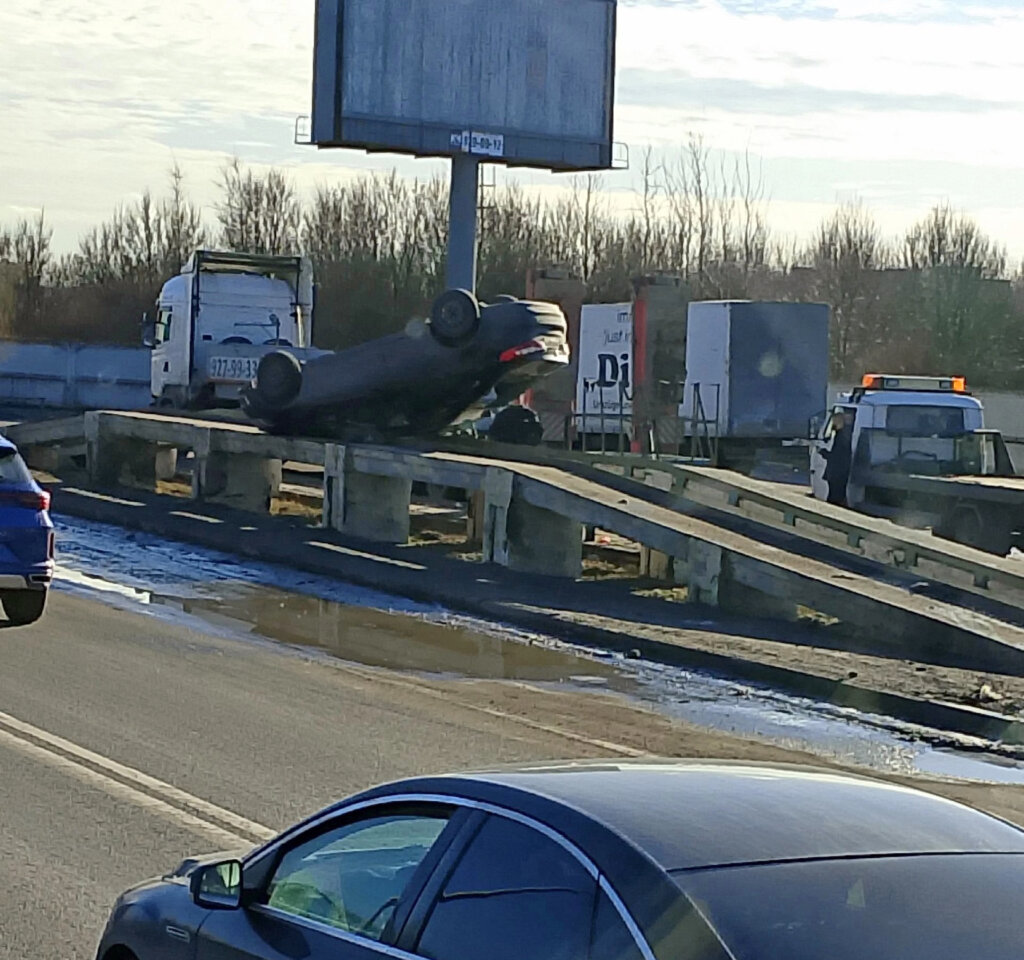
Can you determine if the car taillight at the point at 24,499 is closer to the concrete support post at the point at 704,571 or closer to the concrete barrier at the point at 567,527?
the concrete barrier at the point at 567,527

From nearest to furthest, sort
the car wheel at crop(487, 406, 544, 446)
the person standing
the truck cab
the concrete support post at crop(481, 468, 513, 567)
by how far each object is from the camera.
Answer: the concrete support post at crop(481, 468, 513, 567) → the truck cab → the person standing → the car wheel at crop(487, 406, 544, 446)

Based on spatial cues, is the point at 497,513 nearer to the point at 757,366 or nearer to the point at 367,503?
the point at 367,503

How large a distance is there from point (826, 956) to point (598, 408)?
34431mm

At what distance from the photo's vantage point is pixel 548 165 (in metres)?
44.0

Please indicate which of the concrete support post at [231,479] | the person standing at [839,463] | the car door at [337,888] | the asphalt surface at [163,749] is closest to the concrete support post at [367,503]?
the concrete support post at [231,479]

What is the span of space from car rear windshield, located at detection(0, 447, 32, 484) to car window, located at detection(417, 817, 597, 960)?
11.3 meters

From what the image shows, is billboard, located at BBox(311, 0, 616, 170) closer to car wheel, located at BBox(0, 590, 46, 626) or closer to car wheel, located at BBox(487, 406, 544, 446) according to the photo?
car wheel, located at BBox(487, 406, 544, 446)

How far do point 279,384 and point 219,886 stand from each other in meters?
19.0

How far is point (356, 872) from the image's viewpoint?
13.6ft

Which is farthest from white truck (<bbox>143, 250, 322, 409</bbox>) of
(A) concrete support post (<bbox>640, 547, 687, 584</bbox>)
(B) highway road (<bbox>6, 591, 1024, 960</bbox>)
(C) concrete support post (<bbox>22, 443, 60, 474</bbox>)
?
(B) highway road (<bbox>6, 591, 1024, 960</bbox>)

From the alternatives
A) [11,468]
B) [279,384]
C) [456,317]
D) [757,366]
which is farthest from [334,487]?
[757,366]

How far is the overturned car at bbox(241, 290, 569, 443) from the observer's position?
854 inches

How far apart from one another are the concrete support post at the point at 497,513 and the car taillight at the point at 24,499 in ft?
18.4

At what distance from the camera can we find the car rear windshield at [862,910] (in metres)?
3.16
